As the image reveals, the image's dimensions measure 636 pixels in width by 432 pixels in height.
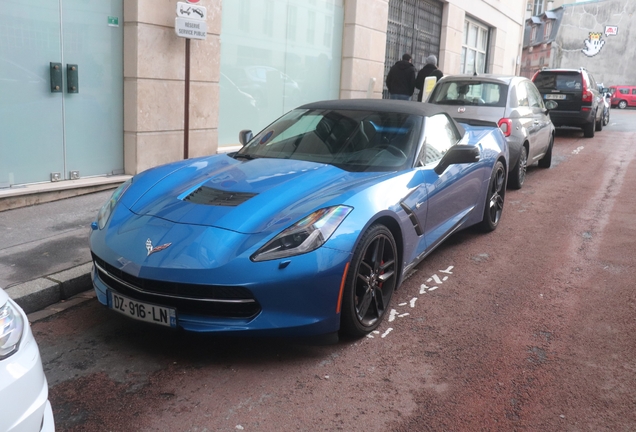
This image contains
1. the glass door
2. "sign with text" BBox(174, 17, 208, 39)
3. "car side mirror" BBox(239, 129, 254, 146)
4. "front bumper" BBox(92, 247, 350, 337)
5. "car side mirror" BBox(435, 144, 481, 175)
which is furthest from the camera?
"sign with text" BBox(174, 17, 208, 39)

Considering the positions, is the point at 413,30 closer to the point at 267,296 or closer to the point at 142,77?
the point at 142,77

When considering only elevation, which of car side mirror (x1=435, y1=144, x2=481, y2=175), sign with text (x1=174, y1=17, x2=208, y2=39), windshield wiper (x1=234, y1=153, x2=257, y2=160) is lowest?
windshield wiper (x1=234, y1=153, x2=257, y2=160)

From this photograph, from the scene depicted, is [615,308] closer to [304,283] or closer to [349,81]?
[304,283]

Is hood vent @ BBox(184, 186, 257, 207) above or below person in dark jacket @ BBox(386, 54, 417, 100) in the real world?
below

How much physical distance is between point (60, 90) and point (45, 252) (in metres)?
2.69

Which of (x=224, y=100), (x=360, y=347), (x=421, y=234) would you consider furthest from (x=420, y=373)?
(x=224, y=100)

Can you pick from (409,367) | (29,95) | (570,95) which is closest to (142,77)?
(29,95)

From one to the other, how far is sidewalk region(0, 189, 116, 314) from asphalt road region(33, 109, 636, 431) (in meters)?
0.28

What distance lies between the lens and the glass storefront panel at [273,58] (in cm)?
993

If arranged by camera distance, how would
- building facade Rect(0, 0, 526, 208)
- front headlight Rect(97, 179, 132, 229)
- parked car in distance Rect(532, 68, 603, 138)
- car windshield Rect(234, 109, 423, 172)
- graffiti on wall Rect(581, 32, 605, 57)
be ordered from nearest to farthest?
front headlight Rect(97, 179, 132, 229)
car windshield Rect(234, 109, 423, 172)
building facade Rect(0, 0, 526, 208)
parked car in distance Rect(532, 68, 603, 138)
graffiti on wall Rect(581, 32, 605, 57)

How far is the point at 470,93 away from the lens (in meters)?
9.49

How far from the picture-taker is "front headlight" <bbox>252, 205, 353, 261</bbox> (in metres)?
3.42

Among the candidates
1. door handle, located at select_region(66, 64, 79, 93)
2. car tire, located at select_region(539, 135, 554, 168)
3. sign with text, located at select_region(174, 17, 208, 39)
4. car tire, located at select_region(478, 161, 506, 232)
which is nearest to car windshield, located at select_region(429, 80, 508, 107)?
car tire, located at select_region(539, 135, 554, 168)

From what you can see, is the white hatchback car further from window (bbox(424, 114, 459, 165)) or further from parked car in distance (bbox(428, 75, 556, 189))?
parked car in distance (bbox(428, 75, 556, 189))
